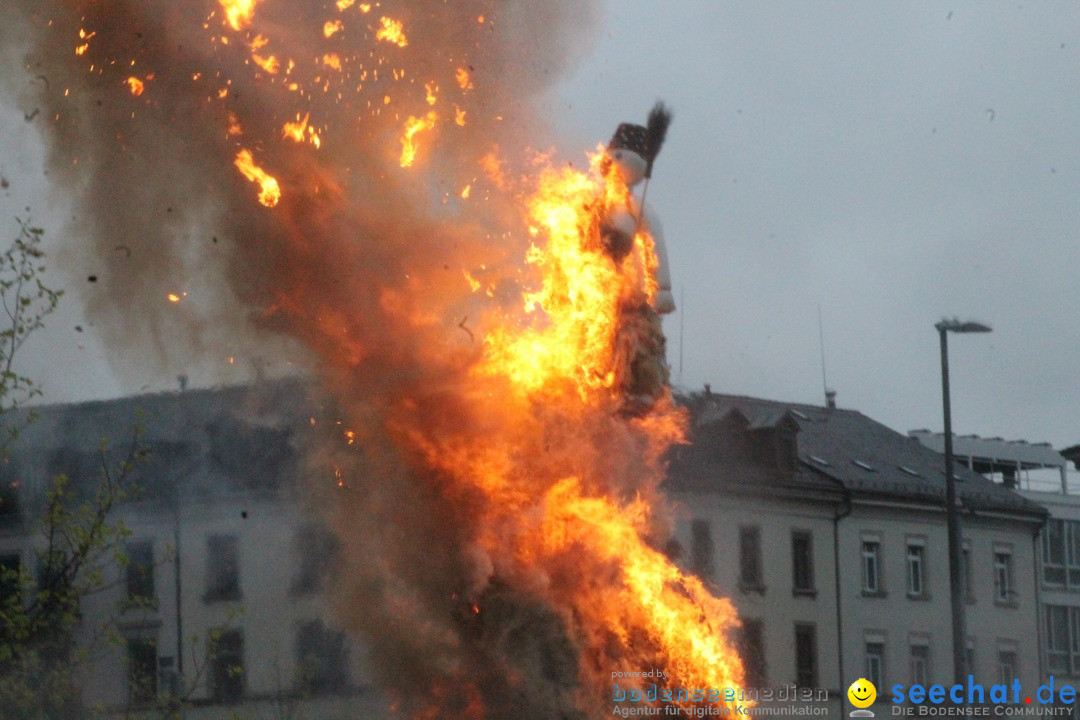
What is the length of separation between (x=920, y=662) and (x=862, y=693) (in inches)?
171

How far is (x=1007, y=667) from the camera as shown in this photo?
43438 mm

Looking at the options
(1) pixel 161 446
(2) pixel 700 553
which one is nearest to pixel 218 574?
(1) pixel 161 446

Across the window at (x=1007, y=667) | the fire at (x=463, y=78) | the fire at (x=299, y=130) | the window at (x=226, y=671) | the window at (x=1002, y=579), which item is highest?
the fire at (x=463, y=78)

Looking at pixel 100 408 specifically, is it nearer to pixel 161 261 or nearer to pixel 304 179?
pixel 161 261

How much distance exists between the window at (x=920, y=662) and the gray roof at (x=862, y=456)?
12.6 feet

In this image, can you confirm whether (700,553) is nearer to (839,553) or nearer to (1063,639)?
(839,553)

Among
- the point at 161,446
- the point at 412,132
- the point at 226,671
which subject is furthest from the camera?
the point at 226,671

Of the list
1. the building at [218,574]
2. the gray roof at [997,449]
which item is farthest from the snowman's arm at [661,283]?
the gray roof at [997,449]

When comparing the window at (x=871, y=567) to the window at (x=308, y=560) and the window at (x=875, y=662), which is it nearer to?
the window at (x=875, y=662)

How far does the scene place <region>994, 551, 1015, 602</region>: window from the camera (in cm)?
4331

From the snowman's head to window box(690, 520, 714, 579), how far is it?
20.1m

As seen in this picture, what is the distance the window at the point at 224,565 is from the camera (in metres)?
31.9

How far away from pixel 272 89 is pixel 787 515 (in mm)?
26653

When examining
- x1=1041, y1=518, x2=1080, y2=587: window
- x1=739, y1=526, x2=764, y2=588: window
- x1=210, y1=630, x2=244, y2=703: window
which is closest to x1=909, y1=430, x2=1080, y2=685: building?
x1=1041, y1=518, x2=1080, y2=587: window
